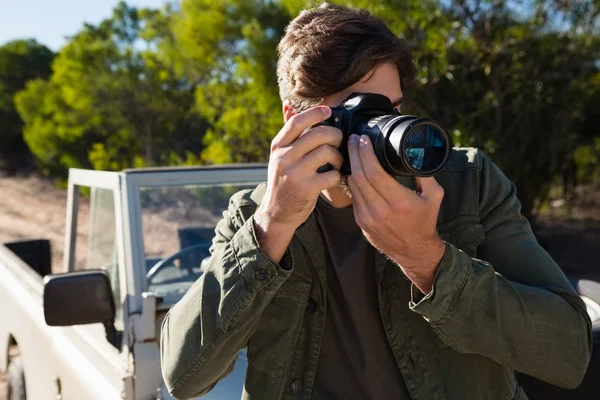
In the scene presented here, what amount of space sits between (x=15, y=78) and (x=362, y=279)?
2755 centimetres

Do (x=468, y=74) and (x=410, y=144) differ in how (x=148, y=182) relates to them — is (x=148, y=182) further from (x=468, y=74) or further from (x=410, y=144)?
(x=468, y=74)

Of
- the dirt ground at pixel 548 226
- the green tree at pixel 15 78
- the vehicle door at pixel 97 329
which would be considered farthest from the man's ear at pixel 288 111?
the green tree at pixel 15 78

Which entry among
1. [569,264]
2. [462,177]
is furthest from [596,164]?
[462,177]

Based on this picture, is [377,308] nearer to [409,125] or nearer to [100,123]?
[409,125]

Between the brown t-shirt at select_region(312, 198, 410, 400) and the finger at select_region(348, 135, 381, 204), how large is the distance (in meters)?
0.27

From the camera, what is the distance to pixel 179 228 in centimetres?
289

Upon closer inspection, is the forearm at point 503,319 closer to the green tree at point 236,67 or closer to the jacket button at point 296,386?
the jacket button at point 296,386

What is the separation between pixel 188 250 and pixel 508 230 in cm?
167

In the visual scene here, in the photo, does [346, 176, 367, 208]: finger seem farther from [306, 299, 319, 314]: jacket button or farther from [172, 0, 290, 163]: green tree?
[172, 0, 290, 163]: green tree

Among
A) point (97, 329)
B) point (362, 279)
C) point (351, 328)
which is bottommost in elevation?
point (97, 329)

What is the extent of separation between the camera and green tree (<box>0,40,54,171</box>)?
2462 cm

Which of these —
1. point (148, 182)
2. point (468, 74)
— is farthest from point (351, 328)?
point (468, 74)

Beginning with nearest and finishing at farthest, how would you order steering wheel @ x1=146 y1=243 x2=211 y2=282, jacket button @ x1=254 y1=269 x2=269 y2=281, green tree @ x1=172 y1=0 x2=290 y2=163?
1. jacket button @ x1=254 y1=269 x2=269 y2=281
2. steering wheel @ x1=146 y1=243 x2=211 y2=282
3. green tree @ x1=172 y1=0 x2=290 y2=163

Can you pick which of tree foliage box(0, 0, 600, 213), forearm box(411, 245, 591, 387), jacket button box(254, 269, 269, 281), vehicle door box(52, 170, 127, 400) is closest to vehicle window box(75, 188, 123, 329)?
vehicle door box(52, 170, 127, 400)
